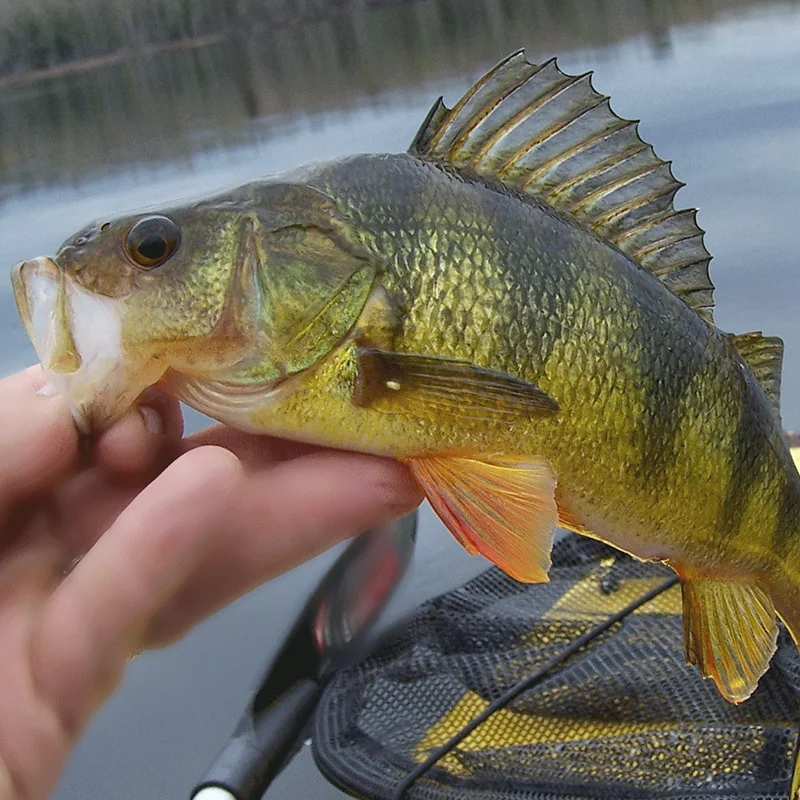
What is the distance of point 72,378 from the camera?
1035mm

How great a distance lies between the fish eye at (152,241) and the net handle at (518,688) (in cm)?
120

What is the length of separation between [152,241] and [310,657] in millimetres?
1602

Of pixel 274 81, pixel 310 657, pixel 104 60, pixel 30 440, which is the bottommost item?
pixel 310 657

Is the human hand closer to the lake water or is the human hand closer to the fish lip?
the fish lip

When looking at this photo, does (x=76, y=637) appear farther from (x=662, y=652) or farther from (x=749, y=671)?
(x=662, y=652)

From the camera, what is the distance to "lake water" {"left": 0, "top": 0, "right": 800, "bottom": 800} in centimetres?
249

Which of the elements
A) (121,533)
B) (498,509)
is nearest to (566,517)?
(498,509)

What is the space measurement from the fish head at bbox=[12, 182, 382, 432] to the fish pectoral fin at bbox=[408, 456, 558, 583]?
242 millimetres

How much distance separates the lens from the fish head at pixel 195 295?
1.05 m

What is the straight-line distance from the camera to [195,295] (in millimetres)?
1115

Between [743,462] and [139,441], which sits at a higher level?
[139,441]

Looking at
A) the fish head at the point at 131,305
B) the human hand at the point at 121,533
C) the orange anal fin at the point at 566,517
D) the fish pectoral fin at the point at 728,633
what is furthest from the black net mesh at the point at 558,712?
the fish head at the point at 131,305

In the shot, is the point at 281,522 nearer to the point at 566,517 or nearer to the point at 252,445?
the point at 252,445

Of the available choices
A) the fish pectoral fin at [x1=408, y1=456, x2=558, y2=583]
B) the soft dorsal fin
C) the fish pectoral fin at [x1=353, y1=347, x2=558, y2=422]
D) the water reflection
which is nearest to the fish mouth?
the fish pectoral fin at [x1=353, y1=347, x2=558, y2=422]
